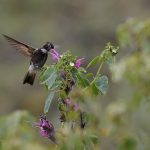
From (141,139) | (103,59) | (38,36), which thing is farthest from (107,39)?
(141,139)

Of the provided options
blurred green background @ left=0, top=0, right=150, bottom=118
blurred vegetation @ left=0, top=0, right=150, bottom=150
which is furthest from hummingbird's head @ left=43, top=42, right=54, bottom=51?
blurred green background @ left=0, top=0, right=150, bottom=118

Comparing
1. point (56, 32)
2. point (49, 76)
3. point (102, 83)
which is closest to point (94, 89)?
point (102, 83)

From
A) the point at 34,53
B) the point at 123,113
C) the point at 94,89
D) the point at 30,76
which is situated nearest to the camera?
the point at 123,113

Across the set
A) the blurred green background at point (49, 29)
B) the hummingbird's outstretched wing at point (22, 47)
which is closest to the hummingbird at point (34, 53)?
the hummingbird's outstretched wing at point (22, 47)

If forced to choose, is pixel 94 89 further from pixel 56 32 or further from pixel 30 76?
pixel 56 32

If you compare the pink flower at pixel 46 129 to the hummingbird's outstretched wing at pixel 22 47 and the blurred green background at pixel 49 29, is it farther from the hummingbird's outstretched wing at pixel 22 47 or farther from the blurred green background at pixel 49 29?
the blurred green background at pixel 49 29
